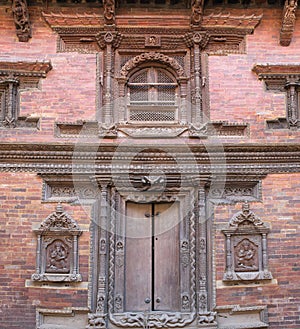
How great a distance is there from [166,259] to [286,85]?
3.71m

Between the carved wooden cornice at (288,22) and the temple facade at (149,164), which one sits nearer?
the temple facade at (149,164)

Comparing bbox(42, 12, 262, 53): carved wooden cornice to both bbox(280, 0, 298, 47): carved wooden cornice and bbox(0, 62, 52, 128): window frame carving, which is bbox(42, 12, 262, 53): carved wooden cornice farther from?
bbox(0, 62, 52, 128): window frame carving

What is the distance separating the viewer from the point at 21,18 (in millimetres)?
7699

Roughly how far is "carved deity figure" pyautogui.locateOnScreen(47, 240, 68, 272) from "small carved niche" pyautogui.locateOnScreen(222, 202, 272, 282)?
8.74 feet

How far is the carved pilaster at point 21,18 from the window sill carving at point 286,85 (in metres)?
4.14

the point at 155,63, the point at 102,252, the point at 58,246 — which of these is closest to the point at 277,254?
the point at 102,252

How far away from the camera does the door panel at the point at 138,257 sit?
7270 mm

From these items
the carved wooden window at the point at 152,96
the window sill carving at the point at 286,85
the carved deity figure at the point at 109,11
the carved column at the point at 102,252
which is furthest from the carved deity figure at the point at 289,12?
the carved column at the point at 102,252

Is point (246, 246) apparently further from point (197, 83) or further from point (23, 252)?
point (23, 252)

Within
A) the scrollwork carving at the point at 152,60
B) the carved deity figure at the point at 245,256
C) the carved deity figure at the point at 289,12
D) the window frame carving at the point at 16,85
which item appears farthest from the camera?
the scrollwork carving at the point at 152,60

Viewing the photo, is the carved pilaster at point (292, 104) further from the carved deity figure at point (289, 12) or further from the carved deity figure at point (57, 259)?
the carved deity figure at point (57, 259)

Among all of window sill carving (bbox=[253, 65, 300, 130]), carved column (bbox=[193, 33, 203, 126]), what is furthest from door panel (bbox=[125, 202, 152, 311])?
window sill carving (bbox=[253, 65, 300, 130])

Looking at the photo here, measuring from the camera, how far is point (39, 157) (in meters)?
7.37

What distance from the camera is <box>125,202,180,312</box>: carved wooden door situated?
7270mm
